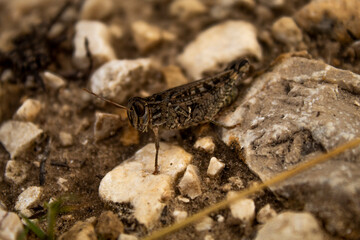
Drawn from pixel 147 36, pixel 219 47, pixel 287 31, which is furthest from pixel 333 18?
pixel 147 36

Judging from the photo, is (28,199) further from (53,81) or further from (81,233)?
(53,81)

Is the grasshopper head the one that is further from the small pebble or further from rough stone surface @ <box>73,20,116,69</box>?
rough stone surface @ <box>73,20,116,69</box>

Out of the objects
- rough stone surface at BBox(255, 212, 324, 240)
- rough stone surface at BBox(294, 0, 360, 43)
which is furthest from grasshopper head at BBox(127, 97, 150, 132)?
rough stone surface at BBox(294, 0, 360, 43)

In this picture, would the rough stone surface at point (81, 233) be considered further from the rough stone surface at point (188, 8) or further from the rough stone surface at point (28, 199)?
the rough stone surface at point (188, 8)

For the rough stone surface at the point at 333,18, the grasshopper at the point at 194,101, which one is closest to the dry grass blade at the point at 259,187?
the grasshopper at the point at 194,101

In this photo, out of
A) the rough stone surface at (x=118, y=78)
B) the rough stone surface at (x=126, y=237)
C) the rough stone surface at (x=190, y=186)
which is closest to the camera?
the rough stone surface at (x=126, y=237)

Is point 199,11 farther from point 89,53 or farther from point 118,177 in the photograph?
point 118,177

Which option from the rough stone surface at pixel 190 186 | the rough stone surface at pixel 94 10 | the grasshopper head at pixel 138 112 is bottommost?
the rough stone surface at pixel 190 186
